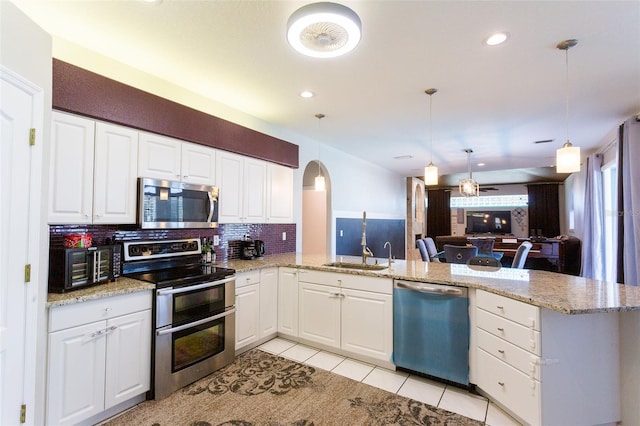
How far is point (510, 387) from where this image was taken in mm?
2023

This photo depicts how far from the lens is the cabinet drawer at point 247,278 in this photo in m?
2.95

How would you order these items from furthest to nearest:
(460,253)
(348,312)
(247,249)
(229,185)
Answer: (460,253)
(247,249)
(229,185)
(348,312)

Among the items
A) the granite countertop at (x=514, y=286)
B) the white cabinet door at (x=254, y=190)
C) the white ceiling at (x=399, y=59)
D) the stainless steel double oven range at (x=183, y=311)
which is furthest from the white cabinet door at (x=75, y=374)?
the white ceiling at (x=399, y=59)

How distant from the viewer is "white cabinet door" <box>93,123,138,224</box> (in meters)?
2.25

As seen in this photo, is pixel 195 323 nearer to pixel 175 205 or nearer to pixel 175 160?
pixel 175 205

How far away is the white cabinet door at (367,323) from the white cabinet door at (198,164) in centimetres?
177

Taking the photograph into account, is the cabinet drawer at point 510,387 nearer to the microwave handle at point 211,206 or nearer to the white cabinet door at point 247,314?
the white cabinet door at point 247,314

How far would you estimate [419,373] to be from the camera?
2.62 m

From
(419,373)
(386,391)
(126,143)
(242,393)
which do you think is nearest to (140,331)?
(242,393)

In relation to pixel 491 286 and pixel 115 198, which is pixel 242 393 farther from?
pixel 491 286

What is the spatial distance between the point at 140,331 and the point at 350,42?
2395 mm

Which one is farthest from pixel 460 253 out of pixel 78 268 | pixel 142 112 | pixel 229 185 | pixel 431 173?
pixel 78 268

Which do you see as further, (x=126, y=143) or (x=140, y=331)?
(x=126, y=143)

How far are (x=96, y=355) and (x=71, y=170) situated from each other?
4.10 feet
